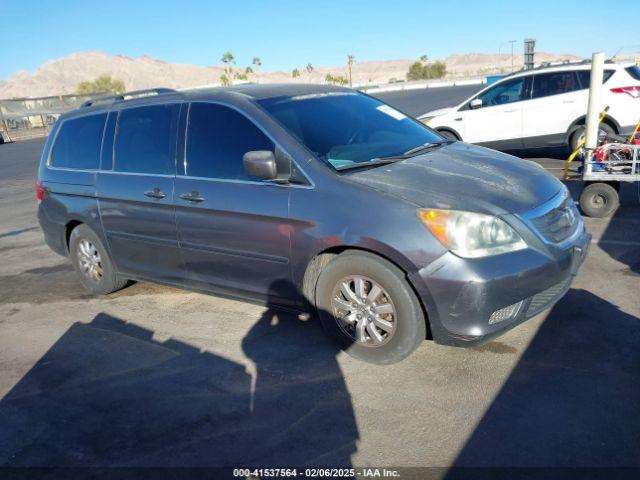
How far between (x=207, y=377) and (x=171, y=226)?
133 cm

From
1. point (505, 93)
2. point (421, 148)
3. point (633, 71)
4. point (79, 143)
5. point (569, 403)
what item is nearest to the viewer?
point (569, 403)

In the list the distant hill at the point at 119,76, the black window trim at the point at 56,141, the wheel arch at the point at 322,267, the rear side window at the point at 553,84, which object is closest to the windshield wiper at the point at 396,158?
the wheel arch at the point at 322,267

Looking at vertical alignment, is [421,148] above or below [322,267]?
above

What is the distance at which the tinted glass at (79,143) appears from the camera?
16.6 ft

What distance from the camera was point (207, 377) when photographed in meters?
3.64

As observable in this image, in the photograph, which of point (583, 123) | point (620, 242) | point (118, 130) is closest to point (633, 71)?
point (583, 123)

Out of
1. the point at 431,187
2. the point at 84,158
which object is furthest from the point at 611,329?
the point at 84,158

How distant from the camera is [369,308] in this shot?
11.5 feet

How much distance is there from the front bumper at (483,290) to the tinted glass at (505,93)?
7585 millimetres

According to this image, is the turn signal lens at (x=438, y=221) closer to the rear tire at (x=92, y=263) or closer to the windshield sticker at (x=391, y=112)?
the windshield sticker at (x=391, y=112)

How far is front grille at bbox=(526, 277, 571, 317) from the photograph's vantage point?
131 inches

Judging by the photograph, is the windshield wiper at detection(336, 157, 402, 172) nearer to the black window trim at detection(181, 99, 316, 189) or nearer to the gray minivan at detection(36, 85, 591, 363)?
the gray minivan at detection(36, 85, 591, 363)

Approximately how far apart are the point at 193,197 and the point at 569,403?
2.88 metres

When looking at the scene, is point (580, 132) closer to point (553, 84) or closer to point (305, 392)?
point (553, 84)
